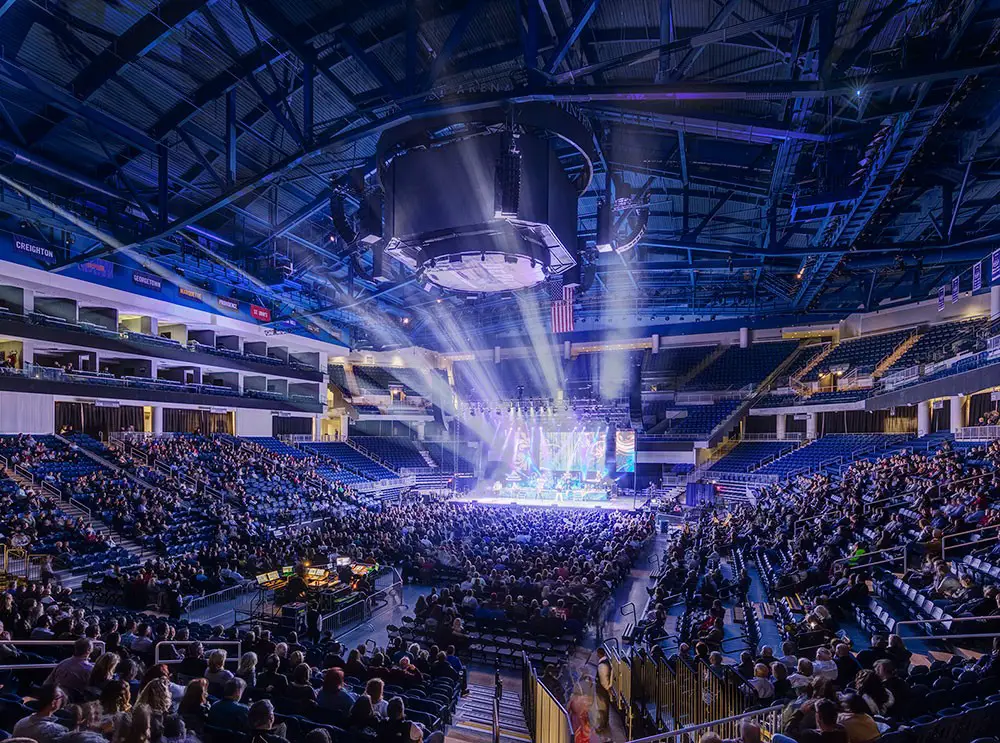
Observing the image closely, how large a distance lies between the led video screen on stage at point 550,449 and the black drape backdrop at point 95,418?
76.5ft

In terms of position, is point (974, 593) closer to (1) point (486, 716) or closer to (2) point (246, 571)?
(1) point (486, 716)

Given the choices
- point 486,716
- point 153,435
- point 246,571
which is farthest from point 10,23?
point 153,435

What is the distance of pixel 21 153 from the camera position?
14.4 meters

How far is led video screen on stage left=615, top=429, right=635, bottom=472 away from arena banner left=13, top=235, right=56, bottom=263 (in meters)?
31.0

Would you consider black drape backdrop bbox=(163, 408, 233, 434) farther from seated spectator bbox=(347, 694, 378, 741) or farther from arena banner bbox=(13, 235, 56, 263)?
seated spectator bbox=(347, 694, 378, 741)

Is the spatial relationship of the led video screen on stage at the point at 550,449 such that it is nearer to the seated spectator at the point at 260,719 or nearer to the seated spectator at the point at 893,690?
the seated spectator at the point at 893,690

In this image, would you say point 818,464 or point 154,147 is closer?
point 154,147

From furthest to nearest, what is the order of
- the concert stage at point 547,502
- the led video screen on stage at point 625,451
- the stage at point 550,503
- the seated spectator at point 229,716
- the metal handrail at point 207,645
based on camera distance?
the led video screen on stage at point 625,451
the concert stage at point 547,502
the stage at point 550,503
the metal handrail at point 207,645
the seated spectator at point 229,716

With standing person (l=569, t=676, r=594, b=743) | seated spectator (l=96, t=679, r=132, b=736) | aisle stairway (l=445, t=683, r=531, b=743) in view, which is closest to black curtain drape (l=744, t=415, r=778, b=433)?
aisle stairway (l=445, t=683, r=531, b=743)

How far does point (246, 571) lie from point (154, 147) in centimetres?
1201

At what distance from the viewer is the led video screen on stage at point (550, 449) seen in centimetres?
3669

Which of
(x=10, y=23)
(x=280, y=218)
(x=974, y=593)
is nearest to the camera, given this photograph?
(x=974, y=593)

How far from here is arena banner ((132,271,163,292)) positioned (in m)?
27.2

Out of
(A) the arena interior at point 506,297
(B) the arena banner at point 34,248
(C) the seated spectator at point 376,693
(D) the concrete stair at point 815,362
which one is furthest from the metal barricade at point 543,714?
(D) the concrete stair at point 815,362
